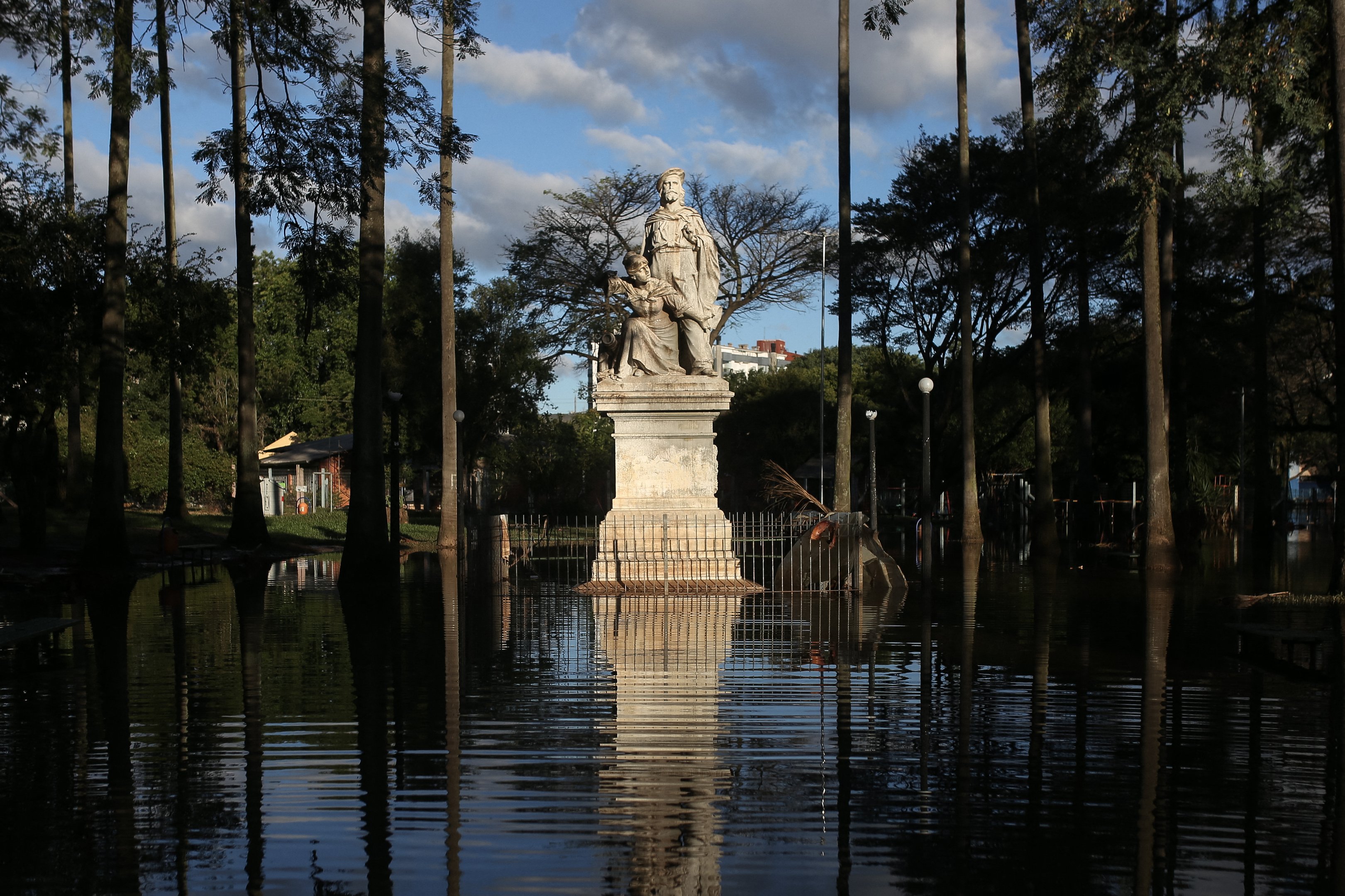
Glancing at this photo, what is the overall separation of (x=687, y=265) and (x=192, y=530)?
66.6 ft

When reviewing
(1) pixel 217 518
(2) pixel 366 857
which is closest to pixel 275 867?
(2) pixel 366 857

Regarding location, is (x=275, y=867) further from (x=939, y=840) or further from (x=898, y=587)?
(x=898, y=587)

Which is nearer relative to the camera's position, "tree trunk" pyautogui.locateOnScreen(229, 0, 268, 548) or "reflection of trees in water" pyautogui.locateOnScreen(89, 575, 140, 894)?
"reflection of trees in water" pyautogui.locateOnScreen(89, 575, 140, 894)

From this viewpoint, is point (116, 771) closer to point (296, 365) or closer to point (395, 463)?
point (395, 463)

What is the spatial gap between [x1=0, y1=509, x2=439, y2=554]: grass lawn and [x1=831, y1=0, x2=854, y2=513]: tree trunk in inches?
407

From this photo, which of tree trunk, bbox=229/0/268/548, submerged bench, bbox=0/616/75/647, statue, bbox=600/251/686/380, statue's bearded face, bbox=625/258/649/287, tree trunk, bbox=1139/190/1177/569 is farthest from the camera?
tree trunk, bbox=229/0/268/548

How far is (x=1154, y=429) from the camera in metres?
21.1

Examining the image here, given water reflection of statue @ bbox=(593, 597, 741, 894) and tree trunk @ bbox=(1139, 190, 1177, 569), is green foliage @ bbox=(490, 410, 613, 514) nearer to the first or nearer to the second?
tree trunk @ bbox=(1139, 190, 1177, 569)

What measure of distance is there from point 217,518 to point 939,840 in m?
36.6

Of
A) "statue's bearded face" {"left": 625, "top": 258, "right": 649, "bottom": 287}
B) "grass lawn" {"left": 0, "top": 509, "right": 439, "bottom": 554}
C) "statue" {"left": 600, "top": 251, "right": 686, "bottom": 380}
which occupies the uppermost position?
"statue's bearded face" {"left": 625, "top": 258, "right": 649, "bottom": 287}

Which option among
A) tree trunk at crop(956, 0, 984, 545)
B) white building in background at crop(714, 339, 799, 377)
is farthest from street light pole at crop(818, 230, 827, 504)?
white building in background at crop(714, 339, 799, 377)

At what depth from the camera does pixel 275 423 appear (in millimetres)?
66312

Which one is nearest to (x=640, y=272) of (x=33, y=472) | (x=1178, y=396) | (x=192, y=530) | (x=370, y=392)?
(x=370, y=392)

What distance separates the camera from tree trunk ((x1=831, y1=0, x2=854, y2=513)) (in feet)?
83.6
